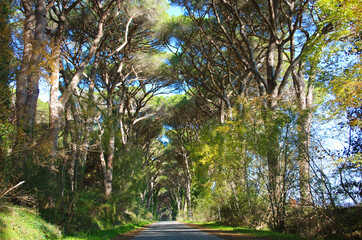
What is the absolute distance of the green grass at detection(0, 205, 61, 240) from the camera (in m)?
6.03

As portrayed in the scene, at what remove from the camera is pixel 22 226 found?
677 centimetres

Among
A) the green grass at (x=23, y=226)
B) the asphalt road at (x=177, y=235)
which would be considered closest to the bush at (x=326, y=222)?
the asphalt road at (x=177, y=235)

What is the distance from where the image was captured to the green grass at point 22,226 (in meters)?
6.03

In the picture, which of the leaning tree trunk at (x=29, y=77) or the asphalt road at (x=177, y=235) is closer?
the leaning tree trunk at (x=29, y=77)

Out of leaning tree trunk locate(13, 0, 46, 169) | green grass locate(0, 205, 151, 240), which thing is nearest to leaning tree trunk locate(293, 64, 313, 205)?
green grass locate(0, 205, 151, 240)

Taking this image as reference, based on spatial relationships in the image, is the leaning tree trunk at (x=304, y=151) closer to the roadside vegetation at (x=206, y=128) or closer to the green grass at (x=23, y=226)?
the roadside vegetation at (x=206, y=128)

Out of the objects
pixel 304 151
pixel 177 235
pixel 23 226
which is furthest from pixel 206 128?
pixel 23 226

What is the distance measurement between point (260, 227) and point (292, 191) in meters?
2.92

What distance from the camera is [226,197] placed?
15273 mm

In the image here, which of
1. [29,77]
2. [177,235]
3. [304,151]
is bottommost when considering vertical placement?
[177,235]

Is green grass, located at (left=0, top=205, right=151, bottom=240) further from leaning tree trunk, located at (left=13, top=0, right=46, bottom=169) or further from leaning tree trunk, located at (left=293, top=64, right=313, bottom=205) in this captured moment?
leaning tree trunk, located at (left=293, top=64, right=313, bottom=205)

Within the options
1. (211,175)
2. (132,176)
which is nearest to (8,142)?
(211,175)

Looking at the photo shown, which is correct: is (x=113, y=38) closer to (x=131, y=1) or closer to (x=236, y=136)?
(x=131, y=1)

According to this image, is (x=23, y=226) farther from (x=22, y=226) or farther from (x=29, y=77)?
(x=29, y=77)
